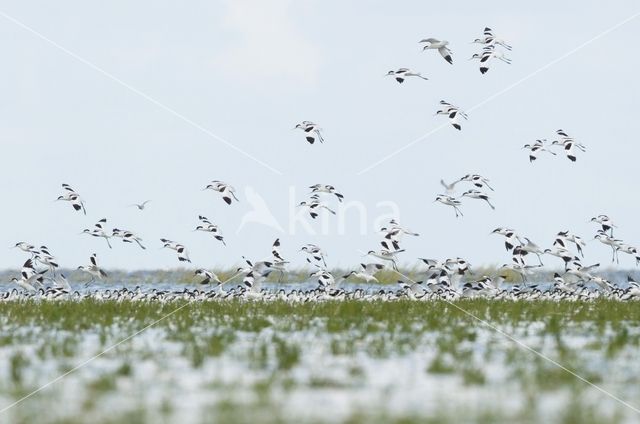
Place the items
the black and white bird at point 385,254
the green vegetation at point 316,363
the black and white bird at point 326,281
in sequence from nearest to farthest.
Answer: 1. the green vegetation at point 316,363
2. the black and white bird at point 326,281
3. the black and white bird at point 385,254

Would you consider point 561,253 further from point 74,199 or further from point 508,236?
point 74,199

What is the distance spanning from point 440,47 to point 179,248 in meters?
10.6

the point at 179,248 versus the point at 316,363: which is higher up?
the point at 179,248

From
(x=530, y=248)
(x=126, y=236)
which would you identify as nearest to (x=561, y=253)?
(x=530, y=248)

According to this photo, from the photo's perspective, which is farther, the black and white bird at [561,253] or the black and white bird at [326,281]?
the black and white bird at [561,253]

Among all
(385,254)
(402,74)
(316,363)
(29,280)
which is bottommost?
(316,363)

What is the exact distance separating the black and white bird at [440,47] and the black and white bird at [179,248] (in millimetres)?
10056

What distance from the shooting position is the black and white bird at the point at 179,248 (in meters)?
32.2

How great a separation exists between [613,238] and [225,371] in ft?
77.9

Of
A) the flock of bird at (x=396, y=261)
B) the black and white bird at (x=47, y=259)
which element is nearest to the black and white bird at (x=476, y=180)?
the flock of bird at (x=396, y=261)

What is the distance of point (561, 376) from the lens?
13164 millimetres

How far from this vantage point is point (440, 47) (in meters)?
32.0

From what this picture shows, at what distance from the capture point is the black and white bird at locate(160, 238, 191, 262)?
3222cm

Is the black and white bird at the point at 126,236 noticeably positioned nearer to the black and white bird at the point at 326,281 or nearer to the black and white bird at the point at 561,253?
the black and white bird at the point at 326,281
